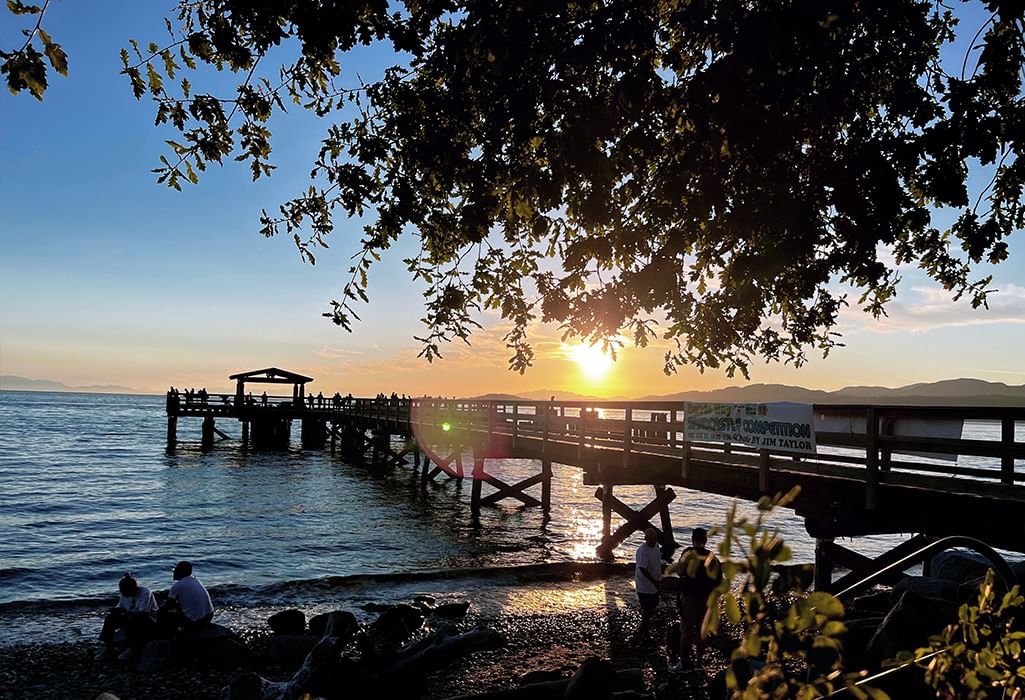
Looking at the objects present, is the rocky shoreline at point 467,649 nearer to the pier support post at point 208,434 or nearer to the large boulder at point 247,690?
the large boulder at point 247,690

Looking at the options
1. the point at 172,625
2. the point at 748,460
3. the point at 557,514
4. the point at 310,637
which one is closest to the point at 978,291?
the point at 748,460

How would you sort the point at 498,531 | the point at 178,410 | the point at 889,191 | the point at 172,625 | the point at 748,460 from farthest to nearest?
the point at 178,410 < the point at 498,531 < the point at 748,460 < the point at 172,625 < the point at 889,191

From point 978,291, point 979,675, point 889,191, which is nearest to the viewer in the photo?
point 979,675

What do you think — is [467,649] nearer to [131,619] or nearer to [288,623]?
[288,623]

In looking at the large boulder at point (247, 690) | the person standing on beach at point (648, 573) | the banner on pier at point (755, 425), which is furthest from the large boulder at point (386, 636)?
the banner on pier at point (755, 425)

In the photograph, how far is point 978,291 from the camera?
8.96 meters

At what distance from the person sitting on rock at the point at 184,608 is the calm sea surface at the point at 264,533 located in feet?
12.0

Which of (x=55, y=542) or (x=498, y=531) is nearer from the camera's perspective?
(x=55, y=542)

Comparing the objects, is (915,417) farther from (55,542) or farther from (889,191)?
(55,542)

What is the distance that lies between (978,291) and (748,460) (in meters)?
4.93

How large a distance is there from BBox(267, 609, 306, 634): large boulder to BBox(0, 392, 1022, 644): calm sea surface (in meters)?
3.15

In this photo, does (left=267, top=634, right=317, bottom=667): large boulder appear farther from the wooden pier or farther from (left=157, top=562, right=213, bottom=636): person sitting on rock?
the wooden pier

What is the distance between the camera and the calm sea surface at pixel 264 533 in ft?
56.5

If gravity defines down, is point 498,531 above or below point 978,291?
below
